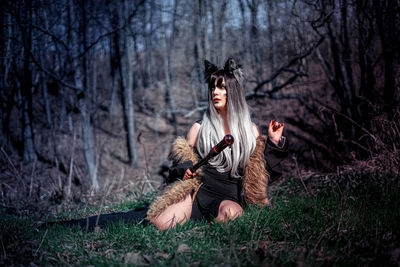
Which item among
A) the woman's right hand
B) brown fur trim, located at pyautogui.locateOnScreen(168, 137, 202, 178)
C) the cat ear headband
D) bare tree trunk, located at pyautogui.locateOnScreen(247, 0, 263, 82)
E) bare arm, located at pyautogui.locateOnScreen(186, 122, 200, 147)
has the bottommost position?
the woman's right hand

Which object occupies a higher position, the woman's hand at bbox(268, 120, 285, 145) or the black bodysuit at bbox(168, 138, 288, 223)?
the woman's hand at bbox(268, 120, 285, 145)

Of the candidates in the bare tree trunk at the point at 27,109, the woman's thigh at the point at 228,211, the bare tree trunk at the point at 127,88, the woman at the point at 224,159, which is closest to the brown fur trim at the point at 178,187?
the woman at the point at 224,159

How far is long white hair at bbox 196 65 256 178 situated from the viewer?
10.2 ft

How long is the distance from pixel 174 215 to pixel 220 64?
14.7 feet

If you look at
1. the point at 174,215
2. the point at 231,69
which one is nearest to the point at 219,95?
the point at 231,69

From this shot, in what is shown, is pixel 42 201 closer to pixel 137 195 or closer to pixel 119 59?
pixel 137 195

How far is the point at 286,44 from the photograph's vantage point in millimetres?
6406

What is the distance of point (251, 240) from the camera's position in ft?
6.97

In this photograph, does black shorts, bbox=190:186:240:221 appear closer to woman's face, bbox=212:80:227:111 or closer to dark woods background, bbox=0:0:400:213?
woman's face, bbox=212:80:227:111

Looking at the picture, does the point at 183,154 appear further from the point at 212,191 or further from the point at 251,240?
the point at 251,240

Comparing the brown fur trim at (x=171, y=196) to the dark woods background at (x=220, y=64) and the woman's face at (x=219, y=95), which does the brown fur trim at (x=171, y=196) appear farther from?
the dark woods background at (x=220, y=64)

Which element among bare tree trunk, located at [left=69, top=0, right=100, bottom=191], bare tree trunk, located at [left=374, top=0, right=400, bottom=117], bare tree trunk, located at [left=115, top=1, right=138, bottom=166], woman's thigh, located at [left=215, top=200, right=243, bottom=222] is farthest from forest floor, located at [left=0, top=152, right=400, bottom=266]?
bare tree trunk, located at [left=115, top=1, right=138, bottom=166]

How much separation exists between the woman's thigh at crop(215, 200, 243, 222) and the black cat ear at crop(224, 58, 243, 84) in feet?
4.60

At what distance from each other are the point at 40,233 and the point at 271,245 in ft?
7.34
